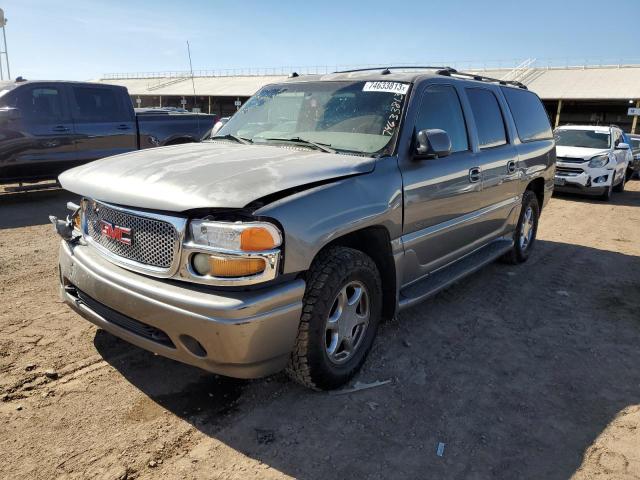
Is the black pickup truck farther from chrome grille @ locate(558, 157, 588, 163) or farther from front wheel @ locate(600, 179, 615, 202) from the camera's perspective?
front wheel @ locate(600, 179, 615, 202)

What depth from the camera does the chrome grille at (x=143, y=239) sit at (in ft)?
8.30

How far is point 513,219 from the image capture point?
5.45 m

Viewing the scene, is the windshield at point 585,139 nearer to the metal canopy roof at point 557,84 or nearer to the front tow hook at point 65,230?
the front tow hook at point 65,230

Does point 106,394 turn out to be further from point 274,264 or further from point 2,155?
point 2,155

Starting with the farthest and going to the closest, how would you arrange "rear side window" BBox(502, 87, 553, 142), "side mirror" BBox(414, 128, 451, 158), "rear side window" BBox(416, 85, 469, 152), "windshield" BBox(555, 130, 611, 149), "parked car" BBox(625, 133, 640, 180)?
"parked car" BBox(625, 133, 640, 180), "windshield" BBox(555, 130, 611, 149), "rear side window" BBox(502, 87, 553, 142), "rear side window" BBox(416, 85, 469, 152), "side mirror" BBox(414, 128, 451, 158)

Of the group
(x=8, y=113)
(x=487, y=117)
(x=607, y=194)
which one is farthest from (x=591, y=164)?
(x=8, y=113)

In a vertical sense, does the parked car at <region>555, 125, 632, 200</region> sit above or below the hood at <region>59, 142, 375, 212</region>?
below

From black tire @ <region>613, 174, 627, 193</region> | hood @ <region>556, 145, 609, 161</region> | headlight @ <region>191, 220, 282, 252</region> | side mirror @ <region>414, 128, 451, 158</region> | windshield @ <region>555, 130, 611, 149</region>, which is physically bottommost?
black tire @ <region>613, 174, 627, 193</region>

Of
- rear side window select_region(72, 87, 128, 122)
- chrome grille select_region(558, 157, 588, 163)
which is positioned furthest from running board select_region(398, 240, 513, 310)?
rear side window select_region(72, 87, 128, 122)

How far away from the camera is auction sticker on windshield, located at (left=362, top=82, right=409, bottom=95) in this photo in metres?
3.65

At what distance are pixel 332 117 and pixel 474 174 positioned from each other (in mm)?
A: 1403

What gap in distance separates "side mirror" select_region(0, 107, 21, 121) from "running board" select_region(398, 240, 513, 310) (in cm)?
725

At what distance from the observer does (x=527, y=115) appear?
5.71 meters

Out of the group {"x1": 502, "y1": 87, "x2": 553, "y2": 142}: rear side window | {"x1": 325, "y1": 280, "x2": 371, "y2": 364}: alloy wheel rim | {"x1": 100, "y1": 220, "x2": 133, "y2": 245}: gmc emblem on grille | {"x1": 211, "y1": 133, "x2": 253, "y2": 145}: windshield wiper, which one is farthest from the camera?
{"x1": 502, "y1": 87, "x2": 553, "y2": 142}: rear side window
